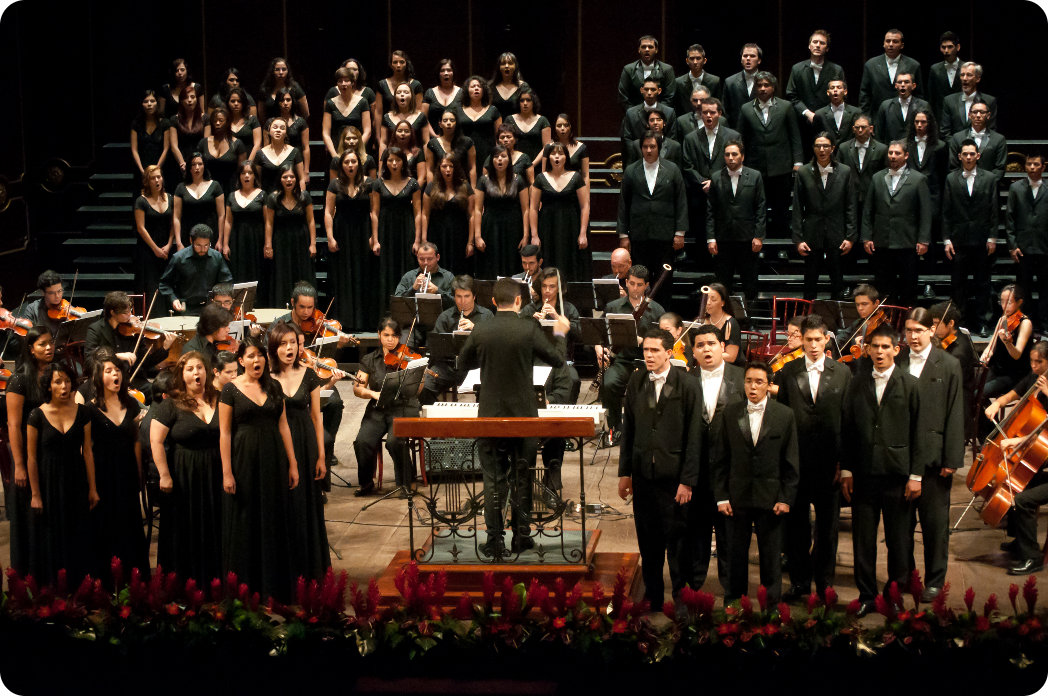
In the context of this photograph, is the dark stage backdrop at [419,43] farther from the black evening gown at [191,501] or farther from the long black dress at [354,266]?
the black evening gown at [191,501]

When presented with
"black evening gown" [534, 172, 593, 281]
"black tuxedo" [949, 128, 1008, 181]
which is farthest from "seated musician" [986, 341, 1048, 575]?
"black evening gown" [534, 172, 593, 281]

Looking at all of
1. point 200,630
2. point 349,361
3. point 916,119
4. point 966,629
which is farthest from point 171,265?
point 966,629

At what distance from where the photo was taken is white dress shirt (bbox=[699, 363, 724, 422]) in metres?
6.53

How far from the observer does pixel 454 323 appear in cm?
926

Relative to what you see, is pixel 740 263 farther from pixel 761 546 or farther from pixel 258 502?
pixel 258 502

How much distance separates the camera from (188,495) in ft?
21.9

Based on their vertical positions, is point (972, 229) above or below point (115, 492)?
above

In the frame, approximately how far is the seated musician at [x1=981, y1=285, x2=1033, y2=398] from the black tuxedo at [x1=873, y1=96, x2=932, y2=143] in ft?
8.61

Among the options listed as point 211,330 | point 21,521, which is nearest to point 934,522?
point 211,330

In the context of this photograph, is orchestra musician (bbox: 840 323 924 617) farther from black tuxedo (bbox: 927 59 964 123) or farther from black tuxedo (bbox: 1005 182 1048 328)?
black tuxedo (bbox: 927 59 964 123)

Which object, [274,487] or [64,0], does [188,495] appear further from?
[64,0]

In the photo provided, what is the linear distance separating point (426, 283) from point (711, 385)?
385 centimetres

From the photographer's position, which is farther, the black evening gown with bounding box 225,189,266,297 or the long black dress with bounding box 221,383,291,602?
the black evening gown with bounding box 225,189,266,297

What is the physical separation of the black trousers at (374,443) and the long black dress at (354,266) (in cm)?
304
